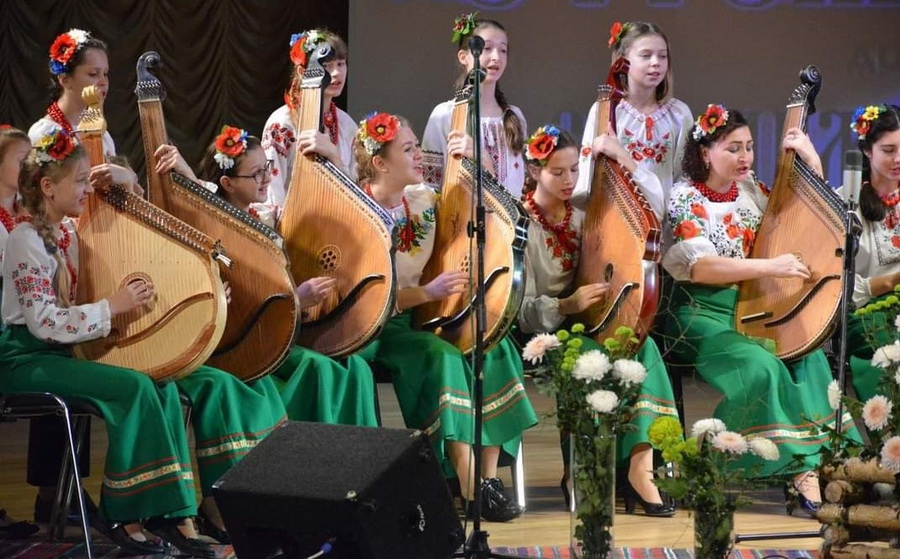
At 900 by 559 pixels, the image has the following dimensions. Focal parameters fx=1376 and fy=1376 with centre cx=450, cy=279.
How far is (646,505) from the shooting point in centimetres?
449

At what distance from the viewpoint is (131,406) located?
146 inches

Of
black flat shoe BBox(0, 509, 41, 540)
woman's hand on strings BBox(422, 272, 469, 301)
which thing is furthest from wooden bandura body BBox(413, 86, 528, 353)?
black flat shoe BBox(0, 509, 41, 540)

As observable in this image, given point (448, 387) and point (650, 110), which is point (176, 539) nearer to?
point (448, 387)

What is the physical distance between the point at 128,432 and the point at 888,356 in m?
1.98

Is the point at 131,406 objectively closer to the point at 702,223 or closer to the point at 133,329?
the point at 133,329

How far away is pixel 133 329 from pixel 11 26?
5373 millimetres

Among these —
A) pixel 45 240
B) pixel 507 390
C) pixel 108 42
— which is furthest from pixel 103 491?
pixel 108 42

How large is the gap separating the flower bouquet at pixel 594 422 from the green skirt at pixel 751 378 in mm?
1297

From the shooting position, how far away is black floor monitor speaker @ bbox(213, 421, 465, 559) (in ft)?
9.06

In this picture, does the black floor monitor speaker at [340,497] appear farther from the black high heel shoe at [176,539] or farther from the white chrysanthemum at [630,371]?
the black high heel shoe at [176,539]

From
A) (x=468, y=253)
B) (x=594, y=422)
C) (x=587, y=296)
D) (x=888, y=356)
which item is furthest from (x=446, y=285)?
(x=888, y=356)

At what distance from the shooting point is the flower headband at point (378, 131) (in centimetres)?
455

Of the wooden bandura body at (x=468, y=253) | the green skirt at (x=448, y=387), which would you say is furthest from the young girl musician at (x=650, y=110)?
the green skirt at (x=448, y=387)

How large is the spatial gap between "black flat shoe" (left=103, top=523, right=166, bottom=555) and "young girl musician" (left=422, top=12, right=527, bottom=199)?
6.05 feet
